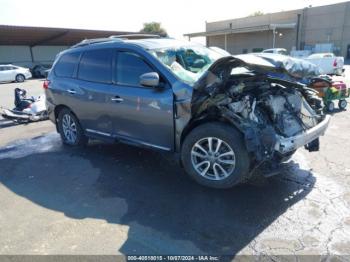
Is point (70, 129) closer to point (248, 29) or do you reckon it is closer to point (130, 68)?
point (130, 68)

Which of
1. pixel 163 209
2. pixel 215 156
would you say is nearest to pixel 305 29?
pixel 215 156

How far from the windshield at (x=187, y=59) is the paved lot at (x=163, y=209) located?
1456 millimetres

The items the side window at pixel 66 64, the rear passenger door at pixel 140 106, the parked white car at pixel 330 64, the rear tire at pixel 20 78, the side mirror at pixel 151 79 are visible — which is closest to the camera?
the side mirror at pixel 151 79

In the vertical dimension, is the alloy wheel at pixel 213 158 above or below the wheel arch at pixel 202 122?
below

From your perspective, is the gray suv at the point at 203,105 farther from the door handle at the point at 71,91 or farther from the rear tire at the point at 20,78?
the rear tire at the point at 20,78

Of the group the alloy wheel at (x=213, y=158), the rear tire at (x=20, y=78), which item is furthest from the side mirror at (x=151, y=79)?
the rear tire at (x=20, y=78)

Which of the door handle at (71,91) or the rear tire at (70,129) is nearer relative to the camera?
the door handle at (71,91)

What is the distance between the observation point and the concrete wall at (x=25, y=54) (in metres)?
36.2

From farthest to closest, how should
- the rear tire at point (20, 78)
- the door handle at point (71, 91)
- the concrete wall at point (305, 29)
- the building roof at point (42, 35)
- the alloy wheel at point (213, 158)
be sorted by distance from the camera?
1. the concrete wall at point (305, 29)
2. the building roof at point (42, 35)
3. the rear tire at point (20, 78)
4. the door handle at point (71, 91)
5. the alloy wheel at point (213, 158)

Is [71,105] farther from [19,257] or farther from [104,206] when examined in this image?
[19,257]

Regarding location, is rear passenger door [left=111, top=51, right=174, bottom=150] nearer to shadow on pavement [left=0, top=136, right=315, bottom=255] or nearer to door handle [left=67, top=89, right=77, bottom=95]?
shadow on pavement [left=0, top=136, right=315, bottom=255]

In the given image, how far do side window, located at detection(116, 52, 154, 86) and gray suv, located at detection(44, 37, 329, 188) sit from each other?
0.01m

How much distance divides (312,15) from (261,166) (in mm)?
44581

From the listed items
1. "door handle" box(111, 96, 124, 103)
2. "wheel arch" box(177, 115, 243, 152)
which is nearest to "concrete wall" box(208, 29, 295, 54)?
"door handle" box(111, 96, 124, 103)
